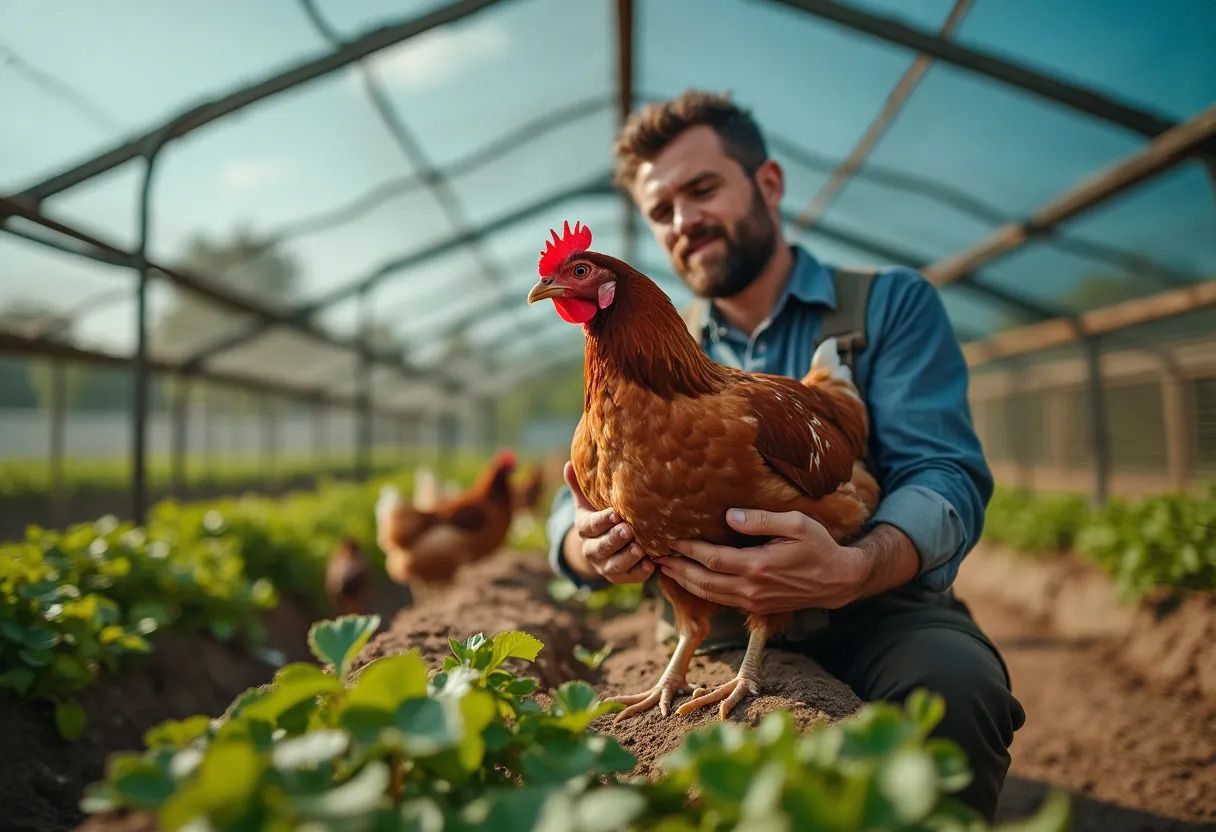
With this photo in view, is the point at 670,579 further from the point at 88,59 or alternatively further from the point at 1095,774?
the point at 88,59

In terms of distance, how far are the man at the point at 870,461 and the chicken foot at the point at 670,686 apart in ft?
0.71

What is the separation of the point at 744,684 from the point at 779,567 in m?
0.33

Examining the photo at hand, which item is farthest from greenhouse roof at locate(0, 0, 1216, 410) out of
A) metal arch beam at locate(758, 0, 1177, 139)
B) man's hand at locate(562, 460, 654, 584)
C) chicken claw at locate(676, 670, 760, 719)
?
chicken claw at locate(676, 670, 760, 719)

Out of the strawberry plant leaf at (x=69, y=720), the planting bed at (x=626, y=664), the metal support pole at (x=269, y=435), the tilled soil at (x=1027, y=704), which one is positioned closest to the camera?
the planting bed at (x=626, y=664)

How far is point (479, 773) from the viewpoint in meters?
1.08

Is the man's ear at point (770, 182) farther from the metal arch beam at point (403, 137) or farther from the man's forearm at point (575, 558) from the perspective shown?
the metal arch beam at point (403, 137)

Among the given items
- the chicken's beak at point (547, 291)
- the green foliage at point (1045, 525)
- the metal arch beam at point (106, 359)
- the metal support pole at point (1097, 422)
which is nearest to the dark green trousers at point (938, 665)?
the chicken's beak at point (547, 291)

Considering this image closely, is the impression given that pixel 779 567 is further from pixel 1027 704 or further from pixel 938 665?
pixel 1027 704

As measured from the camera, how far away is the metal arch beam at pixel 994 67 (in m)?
3.79

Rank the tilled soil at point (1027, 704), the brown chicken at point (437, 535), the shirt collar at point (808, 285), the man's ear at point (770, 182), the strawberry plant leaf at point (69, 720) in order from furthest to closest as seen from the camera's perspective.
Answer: the brown chicken at point (437, 535) → the man's ear at point (770, 182) → the shirt collar at point (808, 285) → the strawberry plant leaf at point (69, 720) → the tilled soil at point (1027, 704)

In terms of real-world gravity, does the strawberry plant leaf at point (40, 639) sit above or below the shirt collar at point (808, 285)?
below

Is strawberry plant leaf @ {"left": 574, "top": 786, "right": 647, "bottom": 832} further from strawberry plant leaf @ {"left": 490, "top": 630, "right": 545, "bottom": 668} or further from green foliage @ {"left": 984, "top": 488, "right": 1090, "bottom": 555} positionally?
green foliage @ {"left": 984, "top": 488, "right": 1090, "bottom": 555}

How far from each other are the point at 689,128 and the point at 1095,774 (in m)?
3.54

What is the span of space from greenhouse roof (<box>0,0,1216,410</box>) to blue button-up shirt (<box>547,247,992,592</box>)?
7.14 feet
